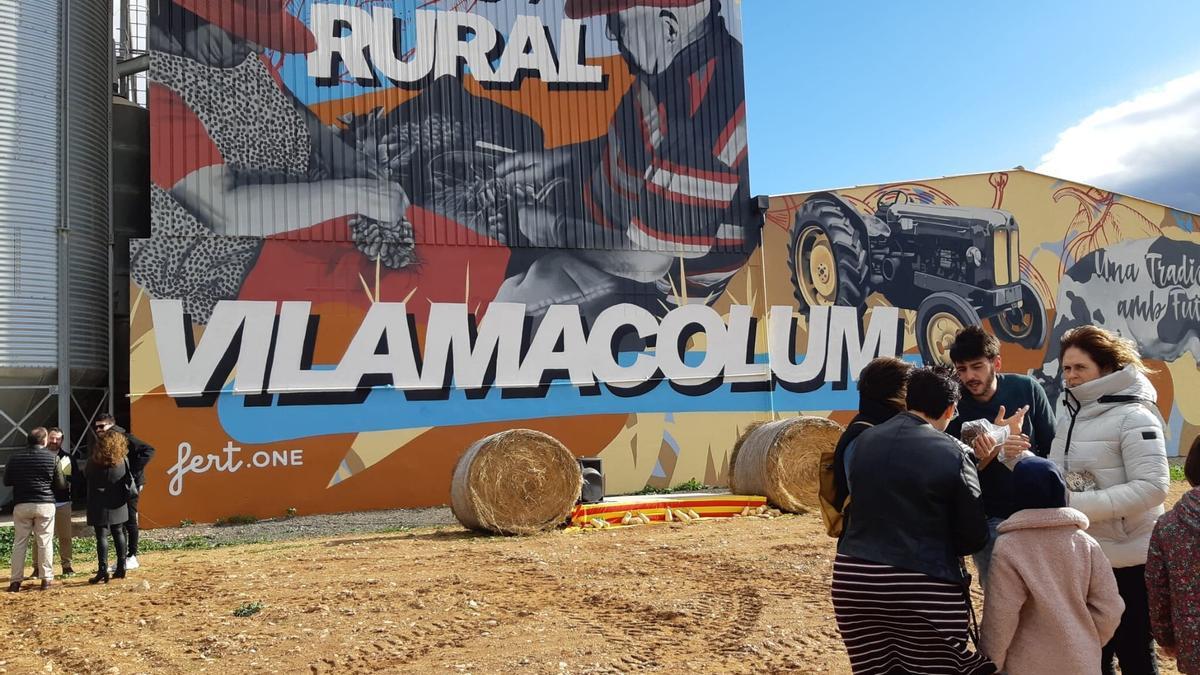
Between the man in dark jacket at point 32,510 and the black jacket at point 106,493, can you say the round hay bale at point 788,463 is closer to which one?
the black jacket at point 106,493

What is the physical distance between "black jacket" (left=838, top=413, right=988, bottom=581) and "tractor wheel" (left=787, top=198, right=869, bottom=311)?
17.6 metres

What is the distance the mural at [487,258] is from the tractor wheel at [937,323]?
0.20 ft

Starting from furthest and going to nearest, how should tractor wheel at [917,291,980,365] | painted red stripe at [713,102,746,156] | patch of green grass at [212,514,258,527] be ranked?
tractor wheel at [917,291,980,365], painted red stripe at [713,102,746,156], patch of green grass at [212,514,258,527]

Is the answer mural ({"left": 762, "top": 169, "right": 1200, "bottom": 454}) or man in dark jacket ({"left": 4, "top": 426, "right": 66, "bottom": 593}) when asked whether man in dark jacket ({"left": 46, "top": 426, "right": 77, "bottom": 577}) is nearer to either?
man in dark jacket ({"left": 4, "top": 426, "right": 66, "bottom": 593})

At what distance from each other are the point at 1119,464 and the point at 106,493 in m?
10.1

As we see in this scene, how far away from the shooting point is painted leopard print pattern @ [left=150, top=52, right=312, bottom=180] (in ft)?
55.9

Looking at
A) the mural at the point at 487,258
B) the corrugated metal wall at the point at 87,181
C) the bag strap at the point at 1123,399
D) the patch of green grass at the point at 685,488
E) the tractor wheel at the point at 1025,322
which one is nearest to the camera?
the bag strap at the point at 1123,399

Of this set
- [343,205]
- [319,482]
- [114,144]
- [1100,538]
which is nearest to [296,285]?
[343,205]

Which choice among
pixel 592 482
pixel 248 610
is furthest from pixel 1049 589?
pixel 592 482

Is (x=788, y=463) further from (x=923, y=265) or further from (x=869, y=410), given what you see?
(x=869, y=410)

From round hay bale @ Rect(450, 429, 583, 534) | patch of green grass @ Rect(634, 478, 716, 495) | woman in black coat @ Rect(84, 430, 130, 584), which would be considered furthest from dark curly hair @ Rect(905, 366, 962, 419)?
patch of green grass @ Rect(634, 478, 716, 495)

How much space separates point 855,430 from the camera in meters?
4.30

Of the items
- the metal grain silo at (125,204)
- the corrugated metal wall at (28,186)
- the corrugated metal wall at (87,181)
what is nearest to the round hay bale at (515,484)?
the corrugated metal wall at (28,186)

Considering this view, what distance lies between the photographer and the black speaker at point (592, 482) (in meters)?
15.0
